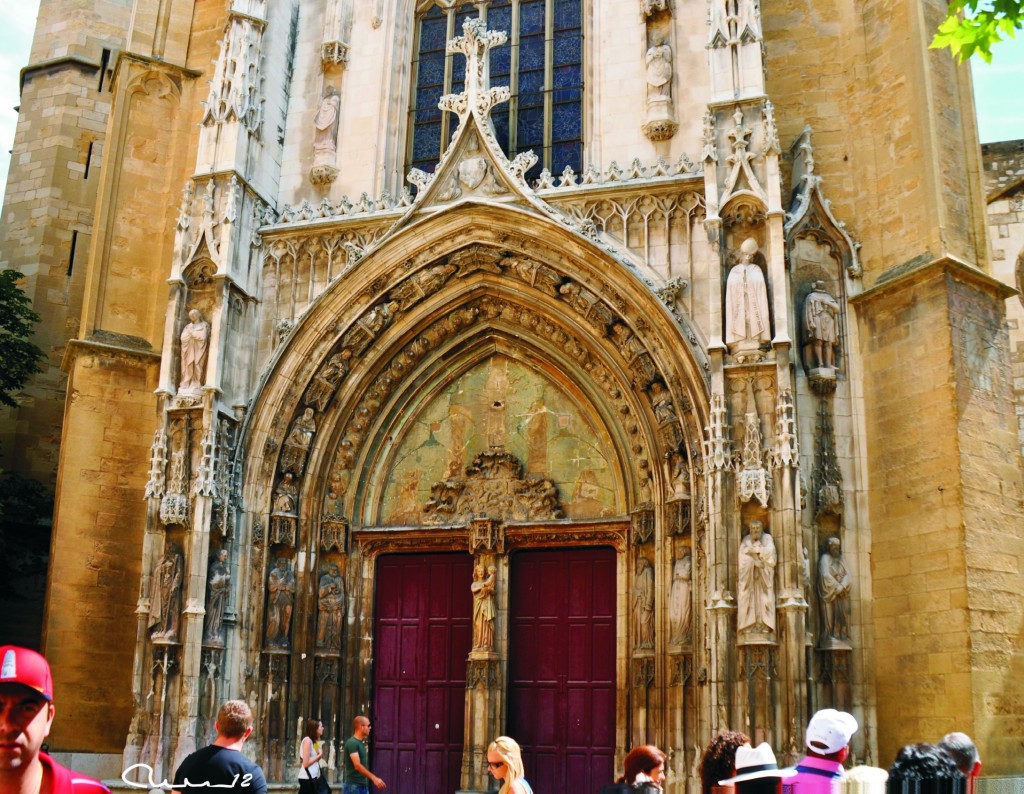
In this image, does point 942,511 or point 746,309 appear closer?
point 942,511

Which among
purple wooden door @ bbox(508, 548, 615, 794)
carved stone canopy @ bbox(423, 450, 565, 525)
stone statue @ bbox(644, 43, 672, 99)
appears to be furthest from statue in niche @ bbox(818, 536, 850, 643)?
stone statue @ bbox(644, 43, 672, 99)

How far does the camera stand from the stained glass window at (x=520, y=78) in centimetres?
1577

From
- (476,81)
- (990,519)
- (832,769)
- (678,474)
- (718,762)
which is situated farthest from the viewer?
(476,81)

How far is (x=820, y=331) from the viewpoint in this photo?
1308 centimetres

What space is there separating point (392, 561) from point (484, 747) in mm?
2697

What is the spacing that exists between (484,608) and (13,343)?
28.0 feet

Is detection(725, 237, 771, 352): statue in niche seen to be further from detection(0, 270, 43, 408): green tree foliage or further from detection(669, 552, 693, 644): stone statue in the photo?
detection(0, 270, 43, 408): green tree foliage

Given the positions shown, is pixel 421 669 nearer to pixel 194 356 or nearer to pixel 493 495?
pixel 493 495

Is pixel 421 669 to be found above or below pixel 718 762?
above

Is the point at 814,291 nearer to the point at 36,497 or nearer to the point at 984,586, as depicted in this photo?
the point at 984,586

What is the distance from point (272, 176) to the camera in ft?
52.3

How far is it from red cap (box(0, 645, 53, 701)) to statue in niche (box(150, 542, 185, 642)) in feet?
37.3

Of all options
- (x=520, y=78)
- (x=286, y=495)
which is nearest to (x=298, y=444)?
(x=286, y=495)

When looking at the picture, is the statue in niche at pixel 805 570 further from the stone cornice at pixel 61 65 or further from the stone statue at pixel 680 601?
the stone cornice at pixel 61 65
